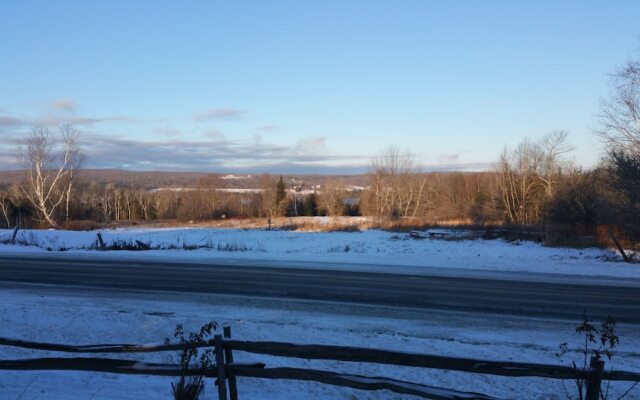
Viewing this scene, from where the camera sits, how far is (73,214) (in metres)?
64.4

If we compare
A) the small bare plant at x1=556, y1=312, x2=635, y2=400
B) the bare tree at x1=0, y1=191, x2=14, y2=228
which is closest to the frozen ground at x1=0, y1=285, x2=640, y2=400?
the small bare plant at x1=556, y1=312, x2=635, y2=400

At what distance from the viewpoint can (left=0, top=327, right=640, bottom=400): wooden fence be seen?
4.55 m

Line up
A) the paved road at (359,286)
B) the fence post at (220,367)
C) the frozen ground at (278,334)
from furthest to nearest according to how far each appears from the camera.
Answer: the paved road at (359,286)
the frozen ground at (278,334)
the fence post at (220,367)

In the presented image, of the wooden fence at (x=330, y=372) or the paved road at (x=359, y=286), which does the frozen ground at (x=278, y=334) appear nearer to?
the wooden fence at (x=330, y=372)

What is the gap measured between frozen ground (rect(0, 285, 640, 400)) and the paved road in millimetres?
1129

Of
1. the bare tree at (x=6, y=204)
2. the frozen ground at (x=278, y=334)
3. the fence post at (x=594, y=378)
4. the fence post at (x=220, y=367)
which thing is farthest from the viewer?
the bare tree at (x=6, y=204)

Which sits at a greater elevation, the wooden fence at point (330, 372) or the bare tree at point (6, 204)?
the bare tree at point (6, 204)

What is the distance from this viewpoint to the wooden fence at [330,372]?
4.55 metres

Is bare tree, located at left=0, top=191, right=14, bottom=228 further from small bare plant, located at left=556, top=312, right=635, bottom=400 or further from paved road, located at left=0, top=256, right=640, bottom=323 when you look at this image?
small bare plant, located at left=556, top=312, right=635, bottom=400

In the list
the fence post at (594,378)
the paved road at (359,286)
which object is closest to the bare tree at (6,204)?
the paved road at (359,286)

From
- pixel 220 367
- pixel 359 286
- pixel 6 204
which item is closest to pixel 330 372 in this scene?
pixel 220 367

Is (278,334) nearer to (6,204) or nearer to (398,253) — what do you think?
(398,253)

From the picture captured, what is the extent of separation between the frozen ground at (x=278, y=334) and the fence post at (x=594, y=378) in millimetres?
1901

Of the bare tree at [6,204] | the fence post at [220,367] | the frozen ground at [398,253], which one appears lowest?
the frozen ground at [398,253]
